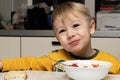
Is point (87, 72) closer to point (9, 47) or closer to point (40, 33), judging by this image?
point (40, 33)

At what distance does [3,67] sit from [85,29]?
410 millimetres

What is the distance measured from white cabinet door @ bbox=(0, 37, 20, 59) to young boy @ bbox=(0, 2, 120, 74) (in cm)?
104

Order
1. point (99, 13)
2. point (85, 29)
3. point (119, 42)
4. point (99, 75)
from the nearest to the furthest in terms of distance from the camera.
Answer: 1. point (99, 75)
2. point (85, 29)
3. point (119, 42)
4. point (99, 13)

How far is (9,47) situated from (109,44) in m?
0.86

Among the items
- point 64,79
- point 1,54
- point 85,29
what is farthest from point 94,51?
point 1,54

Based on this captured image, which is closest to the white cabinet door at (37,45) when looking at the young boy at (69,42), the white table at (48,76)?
the young boy at (69,42)

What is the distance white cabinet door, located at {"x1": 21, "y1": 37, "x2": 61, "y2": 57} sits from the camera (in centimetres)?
219

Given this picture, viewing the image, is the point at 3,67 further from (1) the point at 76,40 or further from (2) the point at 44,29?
(2) the point at 44,29

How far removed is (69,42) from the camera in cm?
116

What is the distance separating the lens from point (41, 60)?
4.07ft

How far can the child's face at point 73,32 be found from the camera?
1154 mm

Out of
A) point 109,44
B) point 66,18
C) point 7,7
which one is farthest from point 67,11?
point 7,7

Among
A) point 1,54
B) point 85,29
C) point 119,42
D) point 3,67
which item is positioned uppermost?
point 85,29

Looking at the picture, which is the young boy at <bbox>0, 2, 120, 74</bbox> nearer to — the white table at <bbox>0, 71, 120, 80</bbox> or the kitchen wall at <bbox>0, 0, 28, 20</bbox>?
the white table at <bbox>0, 71, 120, 80</bbox>
